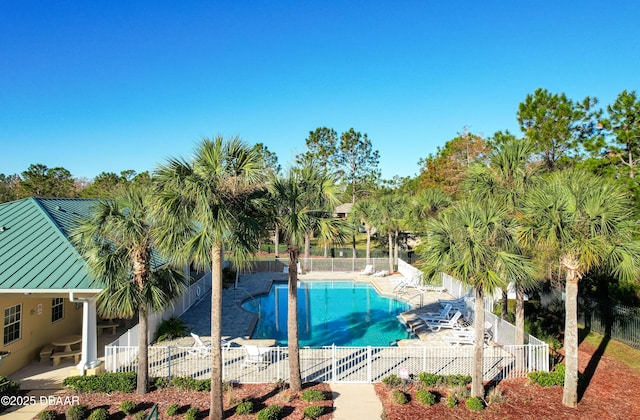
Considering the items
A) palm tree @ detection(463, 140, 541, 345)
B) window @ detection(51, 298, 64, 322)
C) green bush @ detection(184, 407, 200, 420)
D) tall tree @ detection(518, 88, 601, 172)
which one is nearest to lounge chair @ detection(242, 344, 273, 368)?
green bush @ detection(184, 407, 200, 420)

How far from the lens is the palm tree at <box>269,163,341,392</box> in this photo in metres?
8.72

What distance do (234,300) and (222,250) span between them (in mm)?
13816

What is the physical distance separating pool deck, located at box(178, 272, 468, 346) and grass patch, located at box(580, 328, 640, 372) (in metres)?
5.14

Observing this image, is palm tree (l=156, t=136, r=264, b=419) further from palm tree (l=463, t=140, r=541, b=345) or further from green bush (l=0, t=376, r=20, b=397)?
palm tree (l=463, t=140, r=541, b=345)

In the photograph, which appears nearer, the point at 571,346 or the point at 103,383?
the point at 571,346

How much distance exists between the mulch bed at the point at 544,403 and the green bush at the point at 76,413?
6.89 m

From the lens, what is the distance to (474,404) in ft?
29.2

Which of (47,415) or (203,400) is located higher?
(47,415)

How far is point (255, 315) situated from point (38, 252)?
962 cm

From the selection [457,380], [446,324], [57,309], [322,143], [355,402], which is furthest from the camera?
[322,143]

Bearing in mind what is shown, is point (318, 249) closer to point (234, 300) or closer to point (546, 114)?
point (234, 300)

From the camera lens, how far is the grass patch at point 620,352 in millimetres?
11727

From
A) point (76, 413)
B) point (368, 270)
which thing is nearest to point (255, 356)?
point (76, 413)

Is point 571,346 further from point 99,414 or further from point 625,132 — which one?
point 99,414
